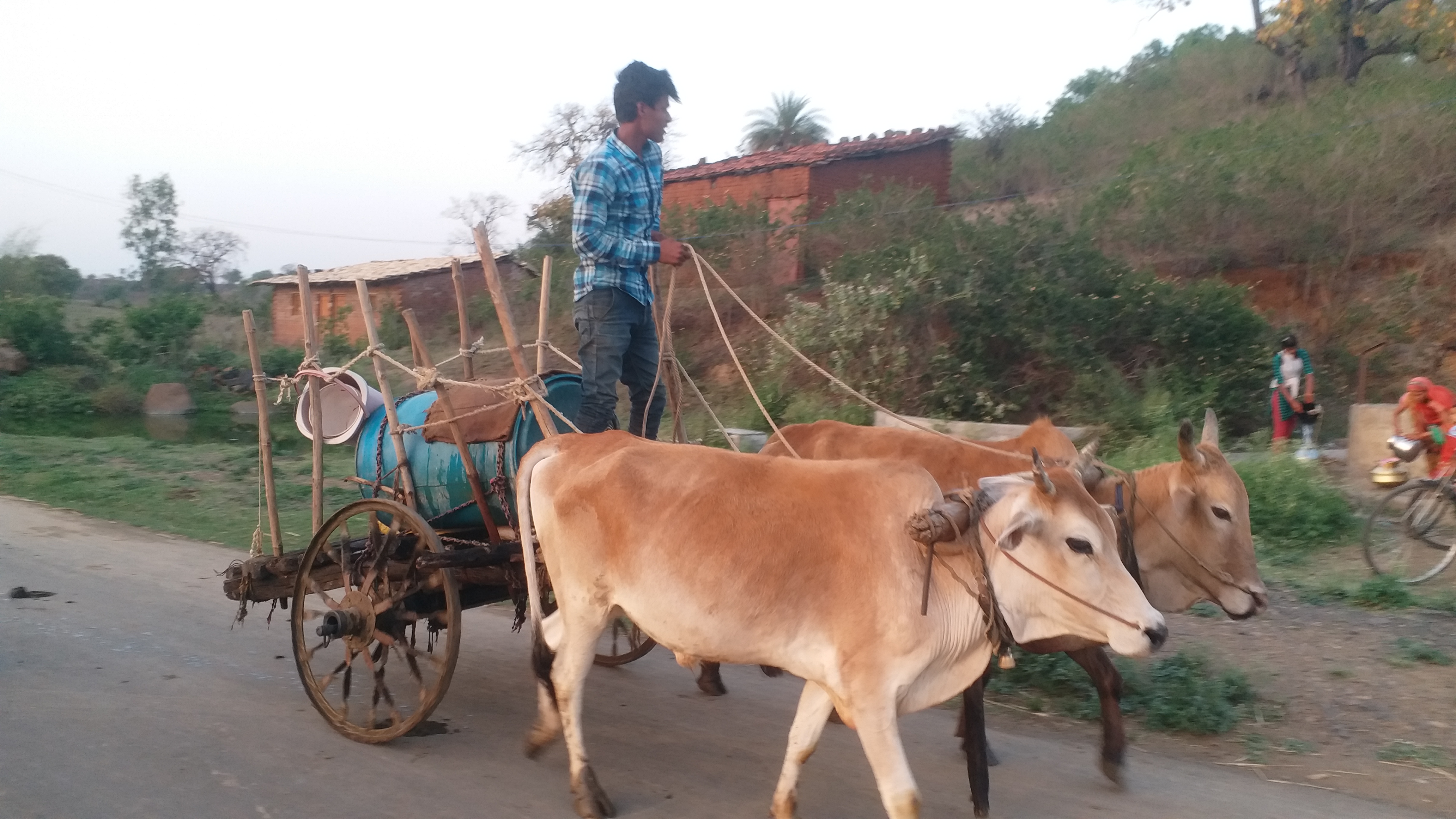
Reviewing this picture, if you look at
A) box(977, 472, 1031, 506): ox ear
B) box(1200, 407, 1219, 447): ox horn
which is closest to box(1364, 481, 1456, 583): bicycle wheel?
box(1200, 407, 1219, 447): ox horn

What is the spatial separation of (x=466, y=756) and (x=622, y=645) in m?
1.86

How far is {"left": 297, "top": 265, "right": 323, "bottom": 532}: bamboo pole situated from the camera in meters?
5.05

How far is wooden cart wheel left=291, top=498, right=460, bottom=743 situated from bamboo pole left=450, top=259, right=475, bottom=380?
2.38ft

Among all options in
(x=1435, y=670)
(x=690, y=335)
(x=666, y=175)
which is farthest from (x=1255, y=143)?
(x=1435, y=670)

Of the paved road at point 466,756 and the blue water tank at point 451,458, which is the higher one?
the blue water tank at point 451,458

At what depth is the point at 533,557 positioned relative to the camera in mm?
4242

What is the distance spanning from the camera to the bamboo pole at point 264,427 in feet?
17.1

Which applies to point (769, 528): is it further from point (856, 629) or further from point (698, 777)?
point (698, 777)

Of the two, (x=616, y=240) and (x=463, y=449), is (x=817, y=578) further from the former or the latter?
(x=616, y=240)

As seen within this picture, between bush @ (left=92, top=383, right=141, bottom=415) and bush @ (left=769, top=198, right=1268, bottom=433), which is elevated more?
bush @ (left=769, top=198, right=1268, bottom=433)

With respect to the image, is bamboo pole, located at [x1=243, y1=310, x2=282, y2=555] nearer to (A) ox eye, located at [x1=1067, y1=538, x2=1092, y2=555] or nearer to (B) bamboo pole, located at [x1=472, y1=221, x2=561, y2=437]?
(B) bamboo pole, located at [x1=472, y1=221, x2=561, y2=437]

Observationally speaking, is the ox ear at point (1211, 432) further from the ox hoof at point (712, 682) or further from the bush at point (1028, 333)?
the bush at point (1028, 333)

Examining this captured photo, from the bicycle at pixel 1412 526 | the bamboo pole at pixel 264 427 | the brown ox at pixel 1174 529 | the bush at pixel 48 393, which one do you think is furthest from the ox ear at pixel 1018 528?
the bush at pixel 48 393

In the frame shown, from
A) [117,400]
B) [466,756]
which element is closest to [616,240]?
[466,756]
